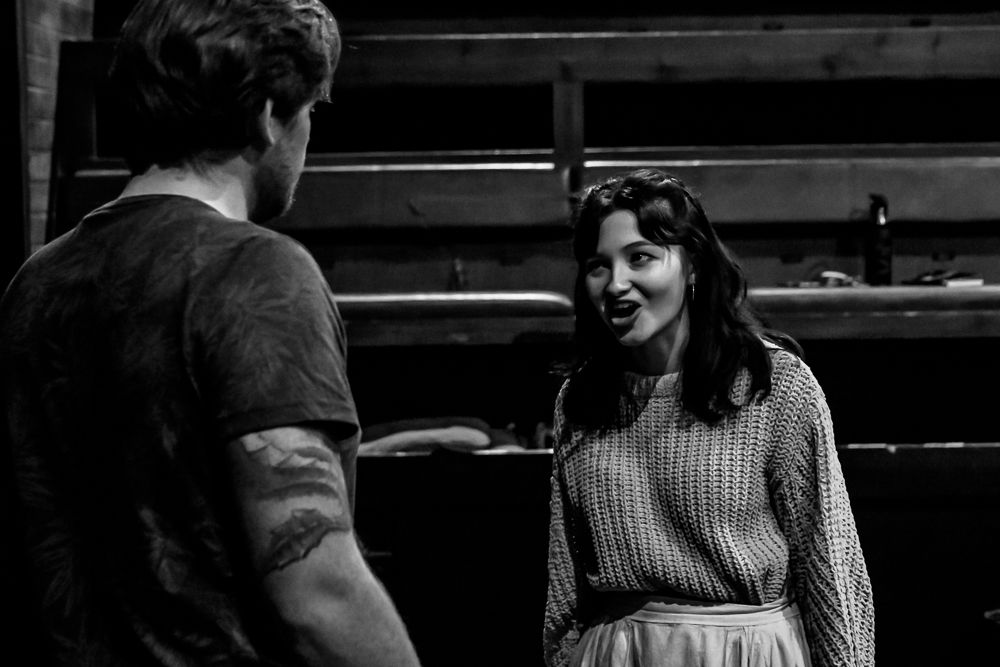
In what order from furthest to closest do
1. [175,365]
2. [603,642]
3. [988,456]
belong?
[988,456]
[603,642]
[175,365]

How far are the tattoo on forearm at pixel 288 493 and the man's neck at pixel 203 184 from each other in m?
0.25

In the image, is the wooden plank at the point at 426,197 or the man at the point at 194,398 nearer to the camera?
the man at the point at 194,398

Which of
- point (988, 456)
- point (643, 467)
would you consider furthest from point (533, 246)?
point (643, 467)

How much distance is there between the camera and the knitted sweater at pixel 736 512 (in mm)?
1936

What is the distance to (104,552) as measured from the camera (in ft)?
3.27

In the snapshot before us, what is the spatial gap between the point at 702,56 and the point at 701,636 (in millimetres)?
2400

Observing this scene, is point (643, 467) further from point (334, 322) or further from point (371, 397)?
point (371, 397)

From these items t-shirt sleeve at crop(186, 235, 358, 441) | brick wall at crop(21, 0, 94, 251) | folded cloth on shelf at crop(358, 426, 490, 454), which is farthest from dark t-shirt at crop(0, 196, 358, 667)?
brick wall at crop(21, 0, 94, 251)

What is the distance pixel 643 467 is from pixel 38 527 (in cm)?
126

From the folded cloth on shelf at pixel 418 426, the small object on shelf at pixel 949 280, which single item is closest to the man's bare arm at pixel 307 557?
the folded cloth on shelf at pixel 418 426

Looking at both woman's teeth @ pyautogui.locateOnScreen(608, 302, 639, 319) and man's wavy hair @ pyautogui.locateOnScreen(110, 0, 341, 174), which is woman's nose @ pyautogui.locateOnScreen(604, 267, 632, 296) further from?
man's wavy hair @ pyautogui.locateOnScreen(110, 0, 341, 174)

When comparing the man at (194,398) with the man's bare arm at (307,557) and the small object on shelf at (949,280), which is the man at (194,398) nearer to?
the man's bare arm at (307,557)

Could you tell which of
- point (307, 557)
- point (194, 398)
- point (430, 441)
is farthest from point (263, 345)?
point (430, 441)

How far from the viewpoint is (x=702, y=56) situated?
3.79 m
